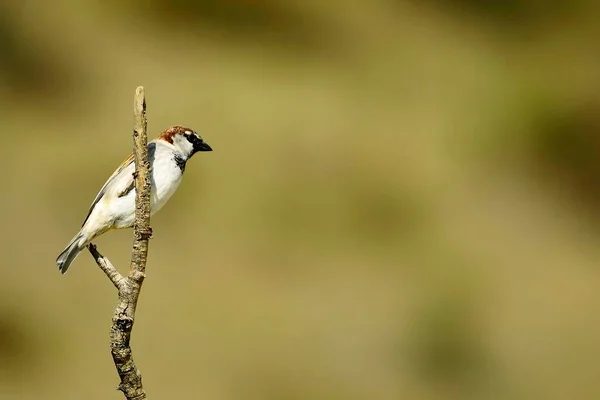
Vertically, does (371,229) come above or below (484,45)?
below

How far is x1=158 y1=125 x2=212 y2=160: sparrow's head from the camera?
1.30m

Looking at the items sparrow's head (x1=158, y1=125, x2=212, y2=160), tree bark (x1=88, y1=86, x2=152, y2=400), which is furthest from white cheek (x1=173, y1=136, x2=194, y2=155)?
tree bark (x1=88, y1=86, x2=152, y2=400)

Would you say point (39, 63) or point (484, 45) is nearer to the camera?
point (39, 63)

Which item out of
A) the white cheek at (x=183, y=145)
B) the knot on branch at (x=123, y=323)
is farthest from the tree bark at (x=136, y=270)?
the white cheek at (x=183, y=145)

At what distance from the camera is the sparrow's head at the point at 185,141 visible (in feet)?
4.28

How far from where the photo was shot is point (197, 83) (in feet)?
8.90

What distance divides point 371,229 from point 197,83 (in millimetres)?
772

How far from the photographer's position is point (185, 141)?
1.31 meters

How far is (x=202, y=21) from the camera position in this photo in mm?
2789

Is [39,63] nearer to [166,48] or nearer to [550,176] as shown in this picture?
[166,48]

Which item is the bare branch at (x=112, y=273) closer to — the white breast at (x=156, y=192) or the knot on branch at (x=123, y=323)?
the knot on branch at (x=123, y=323)

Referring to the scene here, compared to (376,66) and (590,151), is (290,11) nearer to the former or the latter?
(376,66)

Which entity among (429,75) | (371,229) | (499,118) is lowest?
(371,229)

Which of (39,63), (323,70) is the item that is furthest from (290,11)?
(39,63)
